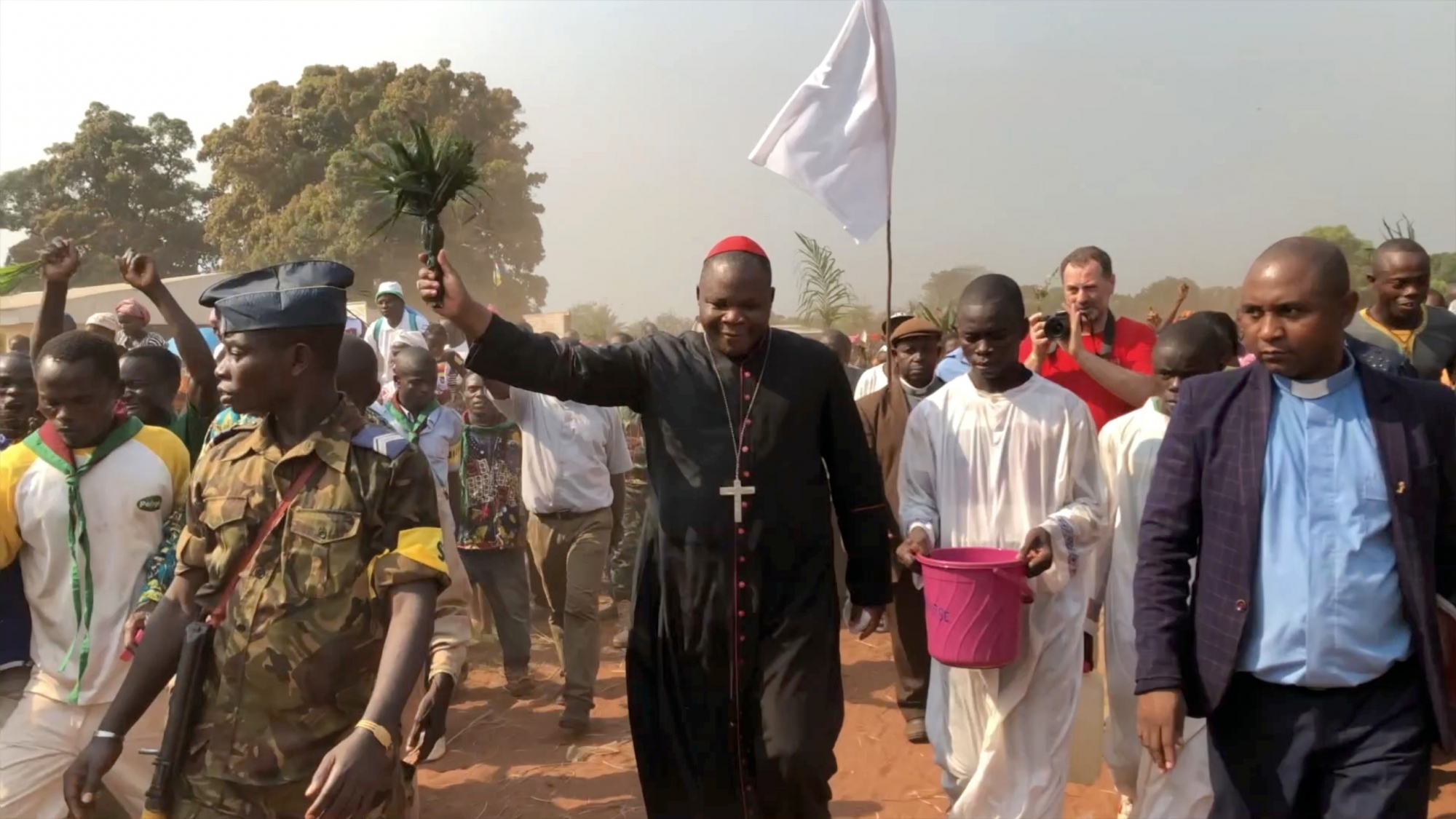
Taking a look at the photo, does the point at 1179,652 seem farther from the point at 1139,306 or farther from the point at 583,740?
the point at 1139,306

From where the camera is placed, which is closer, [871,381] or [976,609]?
[976,609]

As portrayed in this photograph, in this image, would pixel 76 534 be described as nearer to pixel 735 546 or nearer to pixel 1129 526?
pixel 735 546

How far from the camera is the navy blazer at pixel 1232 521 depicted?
2748mm

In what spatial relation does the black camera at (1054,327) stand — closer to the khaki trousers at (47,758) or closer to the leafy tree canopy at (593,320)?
the khaki trousers at (47,758)

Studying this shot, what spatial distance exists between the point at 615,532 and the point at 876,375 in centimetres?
245

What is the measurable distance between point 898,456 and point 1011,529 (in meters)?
1.75

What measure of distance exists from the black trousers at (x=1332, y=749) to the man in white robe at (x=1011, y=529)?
53.6 inches

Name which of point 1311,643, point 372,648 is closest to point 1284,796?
point 1311,643

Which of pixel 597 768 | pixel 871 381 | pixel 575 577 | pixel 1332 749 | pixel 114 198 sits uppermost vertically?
pixel 114 198

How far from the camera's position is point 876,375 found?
26.8 feet

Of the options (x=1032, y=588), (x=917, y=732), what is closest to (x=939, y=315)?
(x=917, y=732)

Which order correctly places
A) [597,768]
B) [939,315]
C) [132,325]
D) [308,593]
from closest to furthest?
[308,593] < [597,768] < [132,325] < [939,315]

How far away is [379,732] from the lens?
2.43 m

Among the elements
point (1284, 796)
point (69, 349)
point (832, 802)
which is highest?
point (69, 349)
